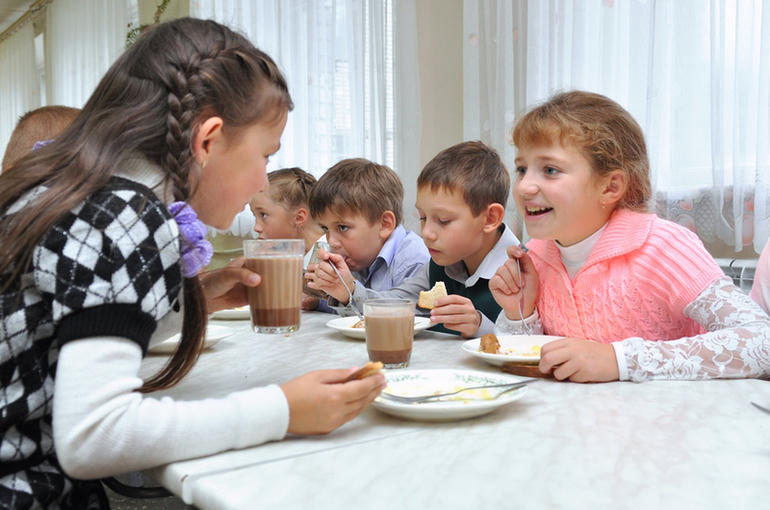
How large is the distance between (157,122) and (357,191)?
1660 millimetres

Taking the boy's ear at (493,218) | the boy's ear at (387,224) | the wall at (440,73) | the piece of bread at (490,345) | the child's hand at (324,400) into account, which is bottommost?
the piece of bread at (490,345)

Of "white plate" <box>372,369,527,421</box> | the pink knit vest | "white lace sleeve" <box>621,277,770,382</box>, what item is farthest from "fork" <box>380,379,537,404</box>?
the pink knit vest

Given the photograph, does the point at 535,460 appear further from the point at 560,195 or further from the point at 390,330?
the point at 560,195

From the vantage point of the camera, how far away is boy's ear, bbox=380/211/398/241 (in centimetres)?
268

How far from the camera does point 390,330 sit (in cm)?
133

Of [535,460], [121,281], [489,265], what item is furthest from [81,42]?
[535,460]

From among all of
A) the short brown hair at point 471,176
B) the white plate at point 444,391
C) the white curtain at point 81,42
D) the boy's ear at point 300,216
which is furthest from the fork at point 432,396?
the white curtain at point 81,42

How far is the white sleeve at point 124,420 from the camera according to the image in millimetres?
777

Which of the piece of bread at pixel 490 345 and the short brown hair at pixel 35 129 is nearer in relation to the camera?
the piece of bread at pixel 490 345

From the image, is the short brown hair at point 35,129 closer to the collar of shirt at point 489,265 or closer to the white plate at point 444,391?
the collar of shirt at point 489,265

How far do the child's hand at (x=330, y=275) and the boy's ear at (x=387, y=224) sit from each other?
23.4 inches

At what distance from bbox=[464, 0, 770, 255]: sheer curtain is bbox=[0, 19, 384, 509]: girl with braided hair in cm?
174

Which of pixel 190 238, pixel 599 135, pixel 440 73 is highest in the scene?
pixel 440 73

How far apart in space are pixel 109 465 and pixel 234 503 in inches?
8.2
